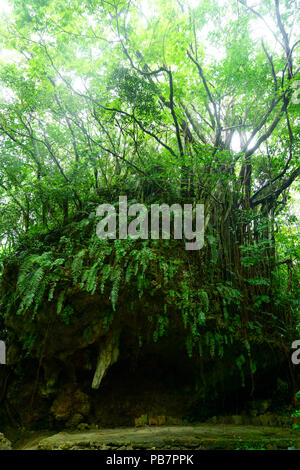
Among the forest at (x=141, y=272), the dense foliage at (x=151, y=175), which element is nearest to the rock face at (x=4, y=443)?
the forest at (x=141, y=272)

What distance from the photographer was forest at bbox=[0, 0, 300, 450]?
390 centimetres

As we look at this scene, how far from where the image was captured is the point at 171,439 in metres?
3.28

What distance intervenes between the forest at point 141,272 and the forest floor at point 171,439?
40 millimetres

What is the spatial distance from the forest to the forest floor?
40 mm

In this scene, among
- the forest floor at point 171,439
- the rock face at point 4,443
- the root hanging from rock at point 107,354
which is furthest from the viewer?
the root hanging from rock at point 107,354

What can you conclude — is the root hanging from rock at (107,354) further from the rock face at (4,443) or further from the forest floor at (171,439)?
the rock face at (4,443)

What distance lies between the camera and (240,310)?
4.41m

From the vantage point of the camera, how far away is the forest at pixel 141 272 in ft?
12.8

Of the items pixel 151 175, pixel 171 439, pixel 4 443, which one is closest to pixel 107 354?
pixel 171 439

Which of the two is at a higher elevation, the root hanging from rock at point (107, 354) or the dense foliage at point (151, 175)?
the dense foliage at point (151, 175)

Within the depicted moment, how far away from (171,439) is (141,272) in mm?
2325

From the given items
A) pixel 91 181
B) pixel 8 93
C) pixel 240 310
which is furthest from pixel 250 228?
pixel 8 93

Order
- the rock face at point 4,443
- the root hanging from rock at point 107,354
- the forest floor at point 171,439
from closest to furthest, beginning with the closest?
the forest floor at point 171,439 → the rock face at point 4,443 → the root hanging from rock at point 107,354
